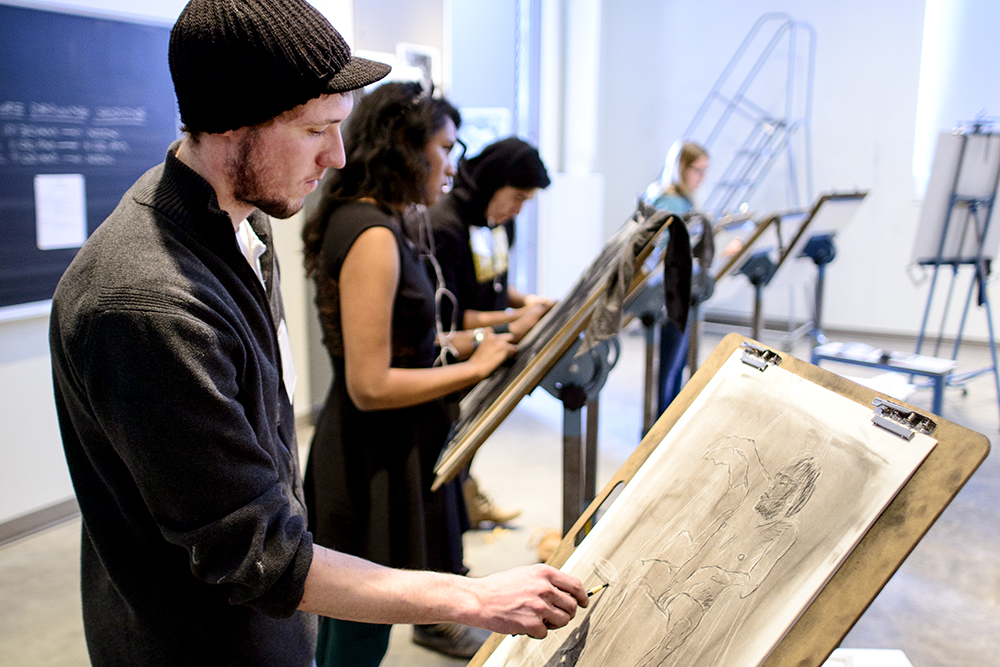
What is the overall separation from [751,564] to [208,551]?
59 cm

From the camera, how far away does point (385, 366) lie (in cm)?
150

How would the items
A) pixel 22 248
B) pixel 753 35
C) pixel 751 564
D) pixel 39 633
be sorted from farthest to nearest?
pixel 753 35, pixel 22 248, pixel 39 633, pixel 751 564

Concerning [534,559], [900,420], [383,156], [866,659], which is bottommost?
[534,559]

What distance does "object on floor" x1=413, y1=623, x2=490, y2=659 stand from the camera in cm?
208

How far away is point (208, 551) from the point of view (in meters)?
0.73

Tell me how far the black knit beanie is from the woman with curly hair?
0.70 meters

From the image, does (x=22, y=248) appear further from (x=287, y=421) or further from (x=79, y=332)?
(x=79, y=332)

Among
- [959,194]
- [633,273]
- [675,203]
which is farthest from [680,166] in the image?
[633,273]

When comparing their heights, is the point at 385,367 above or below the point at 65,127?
below

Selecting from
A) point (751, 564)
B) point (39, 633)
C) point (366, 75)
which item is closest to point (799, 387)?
point (751, 564)

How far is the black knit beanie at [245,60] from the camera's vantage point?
0.73 meters

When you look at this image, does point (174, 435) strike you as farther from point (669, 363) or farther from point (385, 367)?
point (669, 363)

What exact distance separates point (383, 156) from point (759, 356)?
3.13ft

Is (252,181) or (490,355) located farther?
(490,355)
